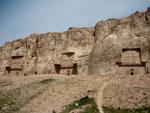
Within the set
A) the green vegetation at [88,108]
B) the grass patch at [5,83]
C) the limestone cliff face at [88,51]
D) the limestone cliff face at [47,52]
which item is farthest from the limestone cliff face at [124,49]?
the green vegetation at [88,108]

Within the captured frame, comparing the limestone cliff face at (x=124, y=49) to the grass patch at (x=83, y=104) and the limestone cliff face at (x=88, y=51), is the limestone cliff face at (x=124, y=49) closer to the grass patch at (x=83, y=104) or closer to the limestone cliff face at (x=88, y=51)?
the limestone cliff face at (x=88, y=51)

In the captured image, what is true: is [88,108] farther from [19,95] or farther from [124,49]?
[124,49]

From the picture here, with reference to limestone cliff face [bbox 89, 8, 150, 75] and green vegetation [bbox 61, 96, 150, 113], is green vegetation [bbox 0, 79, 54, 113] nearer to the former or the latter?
green vegetation [bbox 61, 96, 150, 113]

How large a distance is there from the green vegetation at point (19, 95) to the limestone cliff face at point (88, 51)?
7462 millimetres

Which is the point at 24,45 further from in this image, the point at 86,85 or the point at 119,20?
the point at 86,85

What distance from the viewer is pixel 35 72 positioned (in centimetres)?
3956

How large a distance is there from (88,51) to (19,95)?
13258 mm

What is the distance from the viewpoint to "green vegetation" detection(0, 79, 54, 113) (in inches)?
925

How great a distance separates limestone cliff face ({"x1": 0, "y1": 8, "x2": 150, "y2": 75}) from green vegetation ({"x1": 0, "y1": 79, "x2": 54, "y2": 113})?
746cm

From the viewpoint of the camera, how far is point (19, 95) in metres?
26.0

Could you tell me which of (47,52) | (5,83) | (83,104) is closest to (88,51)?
(47,52)

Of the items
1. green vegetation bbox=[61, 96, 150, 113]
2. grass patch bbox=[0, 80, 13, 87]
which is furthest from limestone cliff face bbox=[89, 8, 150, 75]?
green vegetation bbox=[61, 96, 150, 113]

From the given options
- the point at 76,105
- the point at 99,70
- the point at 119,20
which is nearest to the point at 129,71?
the point at 99,70

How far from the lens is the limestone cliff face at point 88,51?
108 feet
